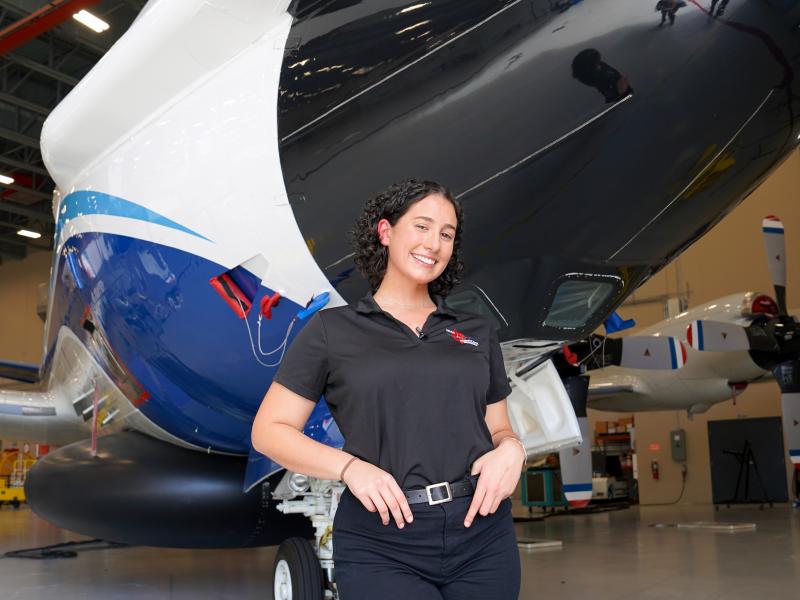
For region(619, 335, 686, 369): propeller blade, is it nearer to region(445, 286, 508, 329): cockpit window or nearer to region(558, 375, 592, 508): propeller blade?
region(558, 375, 592, 508): propeller blade

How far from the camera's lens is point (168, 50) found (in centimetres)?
423

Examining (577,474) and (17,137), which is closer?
(577,474)

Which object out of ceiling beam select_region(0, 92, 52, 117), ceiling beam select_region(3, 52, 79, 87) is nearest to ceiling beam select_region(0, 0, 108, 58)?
ceiling beam select_region(3, 52, 79, 87)

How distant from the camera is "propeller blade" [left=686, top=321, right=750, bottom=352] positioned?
36.8 feet

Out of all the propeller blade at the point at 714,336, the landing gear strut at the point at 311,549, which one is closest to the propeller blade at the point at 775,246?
the propeller blade at the point at 714,336

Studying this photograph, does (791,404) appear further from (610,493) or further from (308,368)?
(308,368)

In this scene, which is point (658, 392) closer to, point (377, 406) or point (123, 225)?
point (123, 225)

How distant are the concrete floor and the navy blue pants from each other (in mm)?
4318

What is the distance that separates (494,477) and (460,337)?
348 millimetres

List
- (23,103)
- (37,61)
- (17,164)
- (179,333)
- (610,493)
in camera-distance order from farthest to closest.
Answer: (17,164)
(610,493)
(23,103)
(37,61)
(179,333)

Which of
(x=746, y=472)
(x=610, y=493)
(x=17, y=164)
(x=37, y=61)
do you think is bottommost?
(x=610, y=493)

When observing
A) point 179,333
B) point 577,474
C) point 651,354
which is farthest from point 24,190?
point 179,333

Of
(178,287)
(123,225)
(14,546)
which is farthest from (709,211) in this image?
(14,546)

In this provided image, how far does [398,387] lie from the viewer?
1.77m
